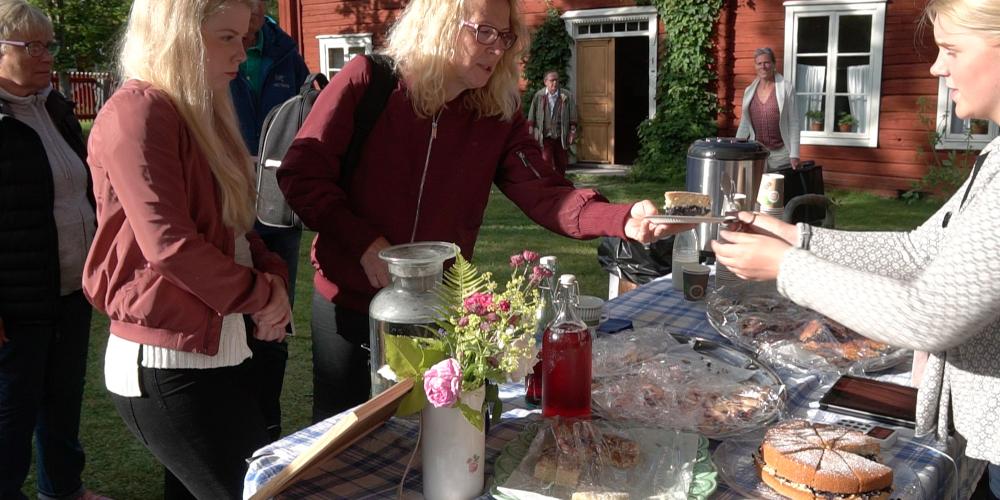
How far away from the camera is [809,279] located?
148 centimetres

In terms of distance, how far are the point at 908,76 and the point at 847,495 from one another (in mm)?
10556

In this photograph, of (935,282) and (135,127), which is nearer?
(935,282)

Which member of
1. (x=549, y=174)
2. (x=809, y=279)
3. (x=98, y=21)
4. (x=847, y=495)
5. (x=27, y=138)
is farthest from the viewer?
(x=98, y=21)

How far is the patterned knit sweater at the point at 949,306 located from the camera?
4.32 ft

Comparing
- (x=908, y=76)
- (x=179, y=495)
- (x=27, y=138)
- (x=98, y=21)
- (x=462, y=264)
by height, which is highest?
(x=98, y=21)

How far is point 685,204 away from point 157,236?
1.32 meters

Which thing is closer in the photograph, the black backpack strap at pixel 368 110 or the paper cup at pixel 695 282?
the black backpack strap at pixel 368 110

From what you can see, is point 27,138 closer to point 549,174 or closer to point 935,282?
point 549,174

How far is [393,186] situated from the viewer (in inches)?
88.0

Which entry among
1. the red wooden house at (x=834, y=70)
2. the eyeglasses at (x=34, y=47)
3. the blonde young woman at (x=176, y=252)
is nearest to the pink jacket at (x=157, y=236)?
the blonde young woman at (x=176, y=252)

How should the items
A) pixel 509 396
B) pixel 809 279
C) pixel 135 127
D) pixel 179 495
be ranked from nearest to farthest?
pixel 809 279
pixel 135 127
pixel 509 396
pixel 179 495

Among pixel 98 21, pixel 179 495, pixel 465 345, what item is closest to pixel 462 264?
pixel 465 345

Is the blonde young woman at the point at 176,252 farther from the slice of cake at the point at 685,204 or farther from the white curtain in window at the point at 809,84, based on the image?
the white curtain in window at the point at 809,84

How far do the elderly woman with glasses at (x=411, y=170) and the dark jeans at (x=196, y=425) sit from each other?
0.47 meters
